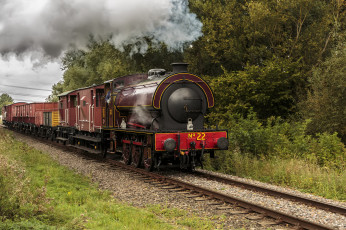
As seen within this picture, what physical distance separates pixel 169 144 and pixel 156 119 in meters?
1.37

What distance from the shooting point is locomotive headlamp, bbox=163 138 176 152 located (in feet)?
33.1

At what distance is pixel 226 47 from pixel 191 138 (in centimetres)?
1143

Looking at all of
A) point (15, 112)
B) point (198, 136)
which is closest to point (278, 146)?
point (198, 136)

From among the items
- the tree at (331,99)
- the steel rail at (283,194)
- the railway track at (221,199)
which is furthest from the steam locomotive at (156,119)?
the tree at (331,99)

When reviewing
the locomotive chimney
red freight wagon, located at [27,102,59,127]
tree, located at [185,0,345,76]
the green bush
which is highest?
tree, located at [185,0,345,76]

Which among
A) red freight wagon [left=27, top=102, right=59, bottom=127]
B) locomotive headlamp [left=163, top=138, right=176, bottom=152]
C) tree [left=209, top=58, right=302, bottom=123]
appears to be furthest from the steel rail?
red freight wagon [left=27, top=102, right=59, bottom=127]

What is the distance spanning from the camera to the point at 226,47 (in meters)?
20.6

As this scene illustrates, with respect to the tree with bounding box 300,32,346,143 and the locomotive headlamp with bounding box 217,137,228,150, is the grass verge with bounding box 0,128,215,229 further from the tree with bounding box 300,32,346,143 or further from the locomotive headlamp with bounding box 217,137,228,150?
the tree with bounding box 300,32,346,143

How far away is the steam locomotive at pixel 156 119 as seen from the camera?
34.9 feet

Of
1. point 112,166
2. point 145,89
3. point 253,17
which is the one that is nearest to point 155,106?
point 145,89

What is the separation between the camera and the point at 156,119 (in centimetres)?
1122

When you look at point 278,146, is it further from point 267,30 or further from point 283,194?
point 267,30

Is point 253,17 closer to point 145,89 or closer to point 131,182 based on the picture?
point 145,89

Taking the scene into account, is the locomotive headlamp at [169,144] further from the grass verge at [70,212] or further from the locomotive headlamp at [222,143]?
the grass verge at [70,212]
